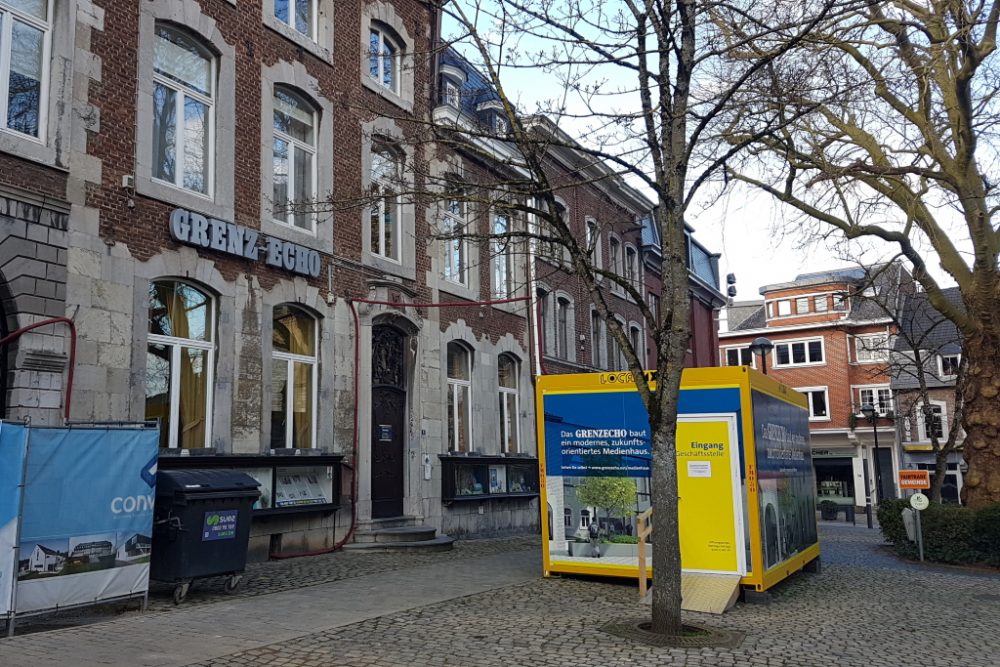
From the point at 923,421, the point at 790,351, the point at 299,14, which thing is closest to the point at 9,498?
the point at 299,14

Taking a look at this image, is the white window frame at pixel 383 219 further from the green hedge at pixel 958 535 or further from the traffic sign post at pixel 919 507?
the green hedge at pixel 958 535

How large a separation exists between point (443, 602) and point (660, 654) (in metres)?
2.89

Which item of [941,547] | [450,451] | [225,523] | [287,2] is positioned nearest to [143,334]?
[225,523]

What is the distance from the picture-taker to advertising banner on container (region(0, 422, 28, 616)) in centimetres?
722

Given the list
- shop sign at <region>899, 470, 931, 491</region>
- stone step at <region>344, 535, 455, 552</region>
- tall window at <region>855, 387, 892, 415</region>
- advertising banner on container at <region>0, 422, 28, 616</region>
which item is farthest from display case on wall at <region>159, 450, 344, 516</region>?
tall window at <region>855, 387, 892, 415</region>

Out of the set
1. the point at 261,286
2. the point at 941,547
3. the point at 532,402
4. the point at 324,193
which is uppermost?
the point at 324,193

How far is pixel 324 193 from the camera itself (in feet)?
49.3

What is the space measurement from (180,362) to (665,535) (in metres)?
7.27

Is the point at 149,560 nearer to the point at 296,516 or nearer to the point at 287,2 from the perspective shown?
the point at 296,516

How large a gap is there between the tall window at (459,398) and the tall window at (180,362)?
6.68 m

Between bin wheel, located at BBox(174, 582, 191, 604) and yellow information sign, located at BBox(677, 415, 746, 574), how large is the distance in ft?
17.7

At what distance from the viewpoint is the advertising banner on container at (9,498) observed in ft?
23.7

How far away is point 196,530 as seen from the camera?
906 centimetres

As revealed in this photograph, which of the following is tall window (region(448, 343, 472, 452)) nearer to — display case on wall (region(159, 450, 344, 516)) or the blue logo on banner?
display case on wall (region(159, 450, 344, 516))
